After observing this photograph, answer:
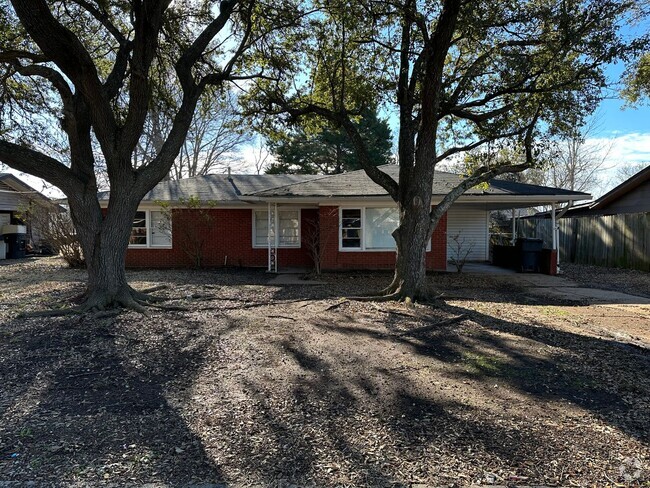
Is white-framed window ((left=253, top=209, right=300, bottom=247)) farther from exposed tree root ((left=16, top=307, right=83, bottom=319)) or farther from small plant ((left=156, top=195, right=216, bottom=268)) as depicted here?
exposed tree root ((left=16, top=307, right=83, bottom=319))

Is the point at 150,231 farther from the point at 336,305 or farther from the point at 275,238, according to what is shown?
the point at 336,305

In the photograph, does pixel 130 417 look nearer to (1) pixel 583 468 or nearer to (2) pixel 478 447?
(2) pixel 478 447

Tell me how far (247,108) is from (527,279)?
9.27 m

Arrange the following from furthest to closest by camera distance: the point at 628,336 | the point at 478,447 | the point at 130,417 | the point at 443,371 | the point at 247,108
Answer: the point at 247,108
the point at 628,336
the point at 443,371
the point at 130,417
the point at 478,447

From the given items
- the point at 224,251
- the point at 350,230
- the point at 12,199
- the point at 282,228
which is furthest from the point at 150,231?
the point at 12,199

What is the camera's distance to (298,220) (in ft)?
50.8

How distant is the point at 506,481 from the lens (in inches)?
106

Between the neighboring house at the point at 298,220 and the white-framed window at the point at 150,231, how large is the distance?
0.12ft

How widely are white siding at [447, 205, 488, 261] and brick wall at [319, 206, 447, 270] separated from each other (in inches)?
184

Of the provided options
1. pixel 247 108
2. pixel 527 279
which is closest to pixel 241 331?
pixel 247 108

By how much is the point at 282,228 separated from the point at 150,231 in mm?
4772

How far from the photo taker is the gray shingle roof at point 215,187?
15234mm

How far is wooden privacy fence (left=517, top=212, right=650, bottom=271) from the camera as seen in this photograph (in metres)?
15.0

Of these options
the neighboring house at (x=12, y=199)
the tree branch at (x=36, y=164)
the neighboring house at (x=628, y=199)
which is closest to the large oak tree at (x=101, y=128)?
the tree branch at (x=36, y=164)
